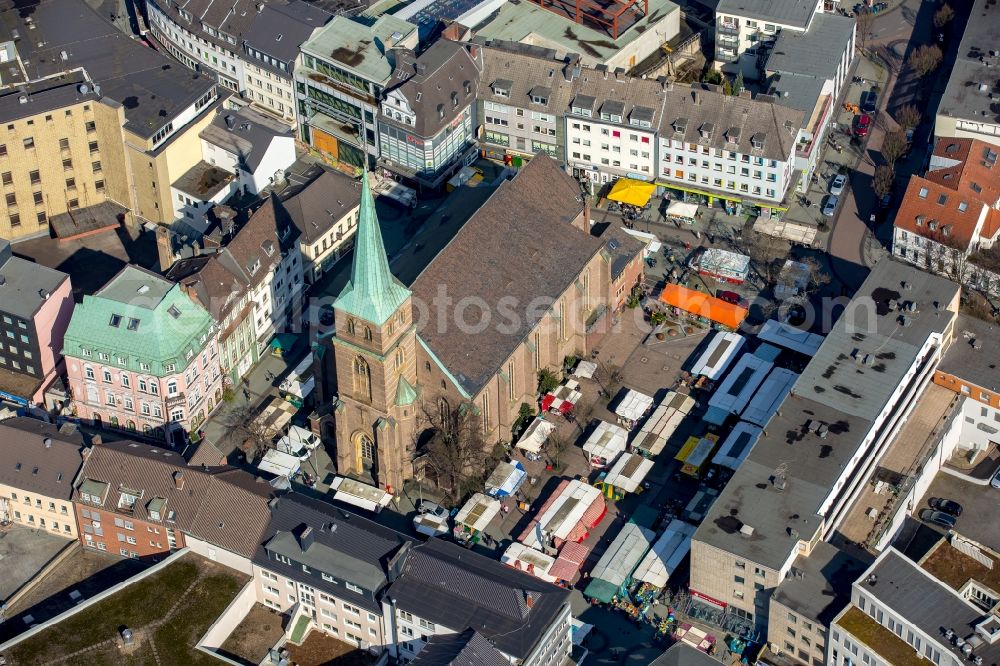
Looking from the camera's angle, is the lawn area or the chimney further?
the chimney

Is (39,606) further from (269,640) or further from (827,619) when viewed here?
(827,619)

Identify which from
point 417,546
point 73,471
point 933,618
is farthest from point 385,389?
point 933,618

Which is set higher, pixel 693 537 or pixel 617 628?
pixel 693 537

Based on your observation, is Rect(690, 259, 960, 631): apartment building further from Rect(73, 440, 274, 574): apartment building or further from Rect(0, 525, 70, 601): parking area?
Rect(0, 525, 70, 601): parking area

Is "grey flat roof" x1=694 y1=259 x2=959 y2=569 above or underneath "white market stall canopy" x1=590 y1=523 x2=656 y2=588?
above

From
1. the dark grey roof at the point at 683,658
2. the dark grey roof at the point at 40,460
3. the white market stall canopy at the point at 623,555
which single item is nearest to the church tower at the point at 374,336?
the white market stall canopy at the point at 623,555

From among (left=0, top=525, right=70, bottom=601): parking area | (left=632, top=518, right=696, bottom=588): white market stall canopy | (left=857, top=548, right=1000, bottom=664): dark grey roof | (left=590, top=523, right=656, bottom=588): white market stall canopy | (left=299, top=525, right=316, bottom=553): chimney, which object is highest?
(left=857, top=548, right=1000, bottom=664): dark grey roof

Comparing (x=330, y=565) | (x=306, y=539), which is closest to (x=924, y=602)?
(x=330, y=565)

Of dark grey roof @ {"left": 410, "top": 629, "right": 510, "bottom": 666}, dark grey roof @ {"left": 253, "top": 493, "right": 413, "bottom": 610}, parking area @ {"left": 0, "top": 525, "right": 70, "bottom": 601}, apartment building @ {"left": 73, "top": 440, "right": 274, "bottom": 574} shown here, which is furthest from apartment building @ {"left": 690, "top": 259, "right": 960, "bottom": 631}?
parking area @ {"left": 0, "top": 525, "right": 70, "bottom": 601}
